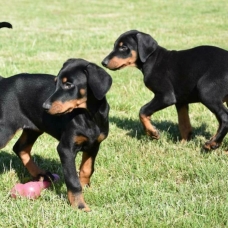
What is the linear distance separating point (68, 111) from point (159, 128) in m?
2.81

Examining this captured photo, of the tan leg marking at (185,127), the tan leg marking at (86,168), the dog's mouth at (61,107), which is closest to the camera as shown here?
the dog's mouth at (61,107)

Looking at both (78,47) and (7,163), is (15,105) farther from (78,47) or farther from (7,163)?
(78,47)

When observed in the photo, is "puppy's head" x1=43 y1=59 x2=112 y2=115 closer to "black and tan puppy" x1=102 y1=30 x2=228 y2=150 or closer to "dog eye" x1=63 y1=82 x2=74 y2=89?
"dog eye" x1=63 y1=82 x2=74 y2=89

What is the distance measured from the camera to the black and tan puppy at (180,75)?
18.7 feet

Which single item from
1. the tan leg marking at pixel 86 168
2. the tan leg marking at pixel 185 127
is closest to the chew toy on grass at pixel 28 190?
the tan leg marking at pixel 86 168

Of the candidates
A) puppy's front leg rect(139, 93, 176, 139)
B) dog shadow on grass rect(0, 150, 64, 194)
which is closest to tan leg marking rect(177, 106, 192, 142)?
puppy's front leg rect(139, 93, 176, 139)

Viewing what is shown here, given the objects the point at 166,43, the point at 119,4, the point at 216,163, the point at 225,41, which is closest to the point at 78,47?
the point at 166,43

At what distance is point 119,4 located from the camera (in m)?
27.8

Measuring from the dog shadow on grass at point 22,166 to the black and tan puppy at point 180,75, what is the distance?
131 cm

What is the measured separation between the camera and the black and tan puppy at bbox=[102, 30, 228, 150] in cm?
570

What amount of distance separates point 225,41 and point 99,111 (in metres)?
11.5

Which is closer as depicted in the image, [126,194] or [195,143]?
[126,194]

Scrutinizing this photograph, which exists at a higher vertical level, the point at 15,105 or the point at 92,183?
the point at 15,105

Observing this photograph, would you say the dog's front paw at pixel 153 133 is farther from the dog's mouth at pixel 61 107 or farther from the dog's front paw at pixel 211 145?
the dog's mouth at pixel 61 107
